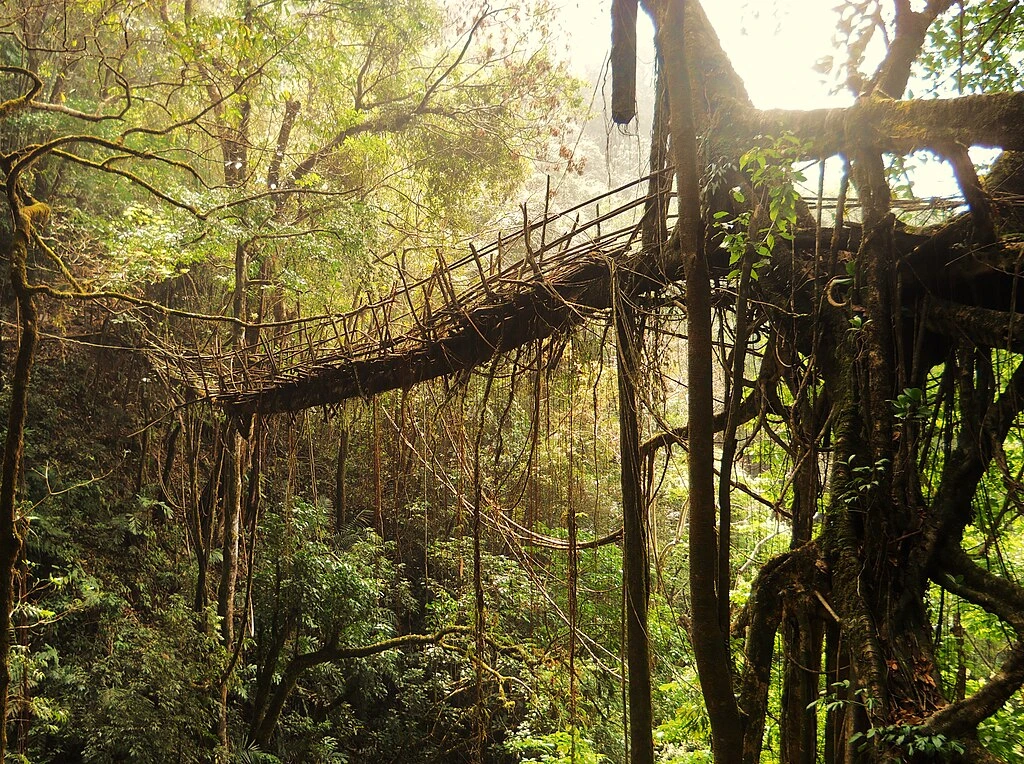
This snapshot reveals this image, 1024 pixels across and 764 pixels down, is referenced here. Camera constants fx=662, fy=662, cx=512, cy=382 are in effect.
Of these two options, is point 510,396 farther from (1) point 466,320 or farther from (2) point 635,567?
(2) point 635,567

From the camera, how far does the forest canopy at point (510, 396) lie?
172cm

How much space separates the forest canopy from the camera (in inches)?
67.9

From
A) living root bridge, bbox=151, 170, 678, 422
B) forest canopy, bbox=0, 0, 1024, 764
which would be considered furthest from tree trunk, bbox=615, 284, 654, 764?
living root bridge, bbox=151, 170, 678, 422

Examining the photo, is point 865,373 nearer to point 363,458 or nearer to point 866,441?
point 866,441

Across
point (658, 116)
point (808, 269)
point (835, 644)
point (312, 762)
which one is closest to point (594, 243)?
point (658, 116)

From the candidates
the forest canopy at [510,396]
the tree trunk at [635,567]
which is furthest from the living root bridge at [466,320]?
the tree trunk at [635,567]

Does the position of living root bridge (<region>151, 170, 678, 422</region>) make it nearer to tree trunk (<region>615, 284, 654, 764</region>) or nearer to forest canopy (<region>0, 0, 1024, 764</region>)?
forest canopy (<region>0, 0, 1024, 764</region>)

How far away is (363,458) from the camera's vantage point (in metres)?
9.10

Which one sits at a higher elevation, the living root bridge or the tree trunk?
the living root bridge

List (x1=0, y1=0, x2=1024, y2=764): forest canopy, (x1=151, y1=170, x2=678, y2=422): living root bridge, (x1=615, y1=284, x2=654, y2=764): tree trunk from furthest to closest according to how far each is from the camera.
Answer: (x1=151, y1=170, x2=678, y2=422): living root bridge
(x1=615, y1=284, x2=654, y2=764): tree trunk
(x1=0, y1=0, x2=1024, y2=764): forest canopy

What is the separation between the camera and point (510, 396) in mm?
2736

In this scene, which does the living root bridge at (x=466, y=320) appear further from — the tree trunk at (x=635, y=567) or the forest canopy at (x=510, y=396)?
the tree trunk at (x=635, y=567)

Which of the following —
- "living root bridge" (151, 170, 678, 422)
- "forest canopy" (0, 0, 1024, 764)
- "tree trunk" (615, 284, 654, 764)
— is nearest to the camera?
"forest canopy" (0, 0, 1024, 764)

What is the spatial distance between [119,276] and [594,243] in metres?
4.10
